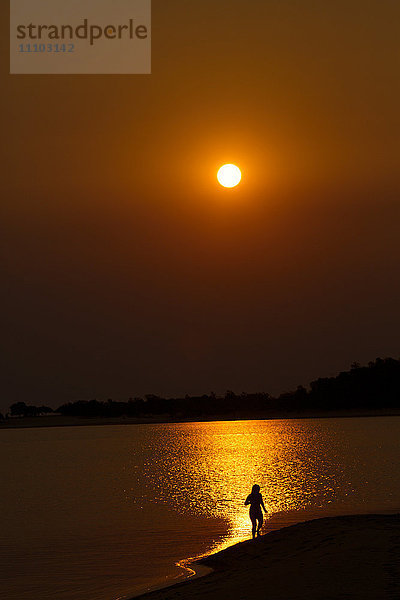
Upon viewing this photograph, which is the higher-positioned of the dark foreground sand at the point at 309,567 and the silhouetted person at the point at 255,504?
the silhouetted person at the point at 255,504

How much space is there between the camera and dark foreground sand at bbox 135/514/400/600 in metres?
21.5

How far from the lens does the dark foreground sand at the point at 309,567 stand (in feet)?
70.6

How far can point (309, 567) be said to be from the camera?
83.0 feet

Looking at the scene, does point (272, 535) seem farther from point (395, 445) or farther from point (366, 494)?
point (395, 445)

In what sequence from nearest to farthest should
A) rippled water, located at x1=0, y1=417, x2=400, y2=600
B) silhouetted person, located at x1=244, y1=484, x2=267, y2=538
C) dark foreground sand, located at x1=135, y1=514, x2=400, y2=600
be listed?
dark foreground sand, located at x1=135, y1=514, x2=400, y2=600, rippled water, located at x1=0, y1=417, x2=400, y2=600, silhouetted person, located at x1=244, y1=484, x2=267, y2=538

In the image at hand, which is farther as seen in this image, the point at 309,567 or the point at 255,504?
the point at 255,504

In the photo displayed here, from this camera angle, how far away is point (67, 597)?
87.5 feet

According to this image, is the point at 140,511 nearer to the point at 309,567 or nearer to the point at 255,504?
the point at 255,504

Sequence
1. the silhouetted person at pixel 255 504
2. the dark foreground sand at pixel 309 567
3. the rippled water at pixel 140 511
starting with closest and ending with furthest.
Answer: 1. the dark foreground sand at pixel 309 567
2. the rippled water at pixel 140 511
3. the silhouetted person at pixel 255 504

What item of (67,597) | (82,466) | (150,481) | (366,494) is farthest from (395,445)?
(67,597)

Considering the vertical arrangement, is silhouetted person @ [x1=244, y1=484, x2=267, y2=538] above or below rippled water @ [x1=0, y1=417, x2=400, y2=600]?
above

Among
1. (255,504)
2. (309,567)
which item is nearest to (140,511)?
(255,504)

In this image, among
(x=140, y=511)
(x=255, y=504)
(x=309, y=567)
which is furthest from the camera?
(x=140, y=511)

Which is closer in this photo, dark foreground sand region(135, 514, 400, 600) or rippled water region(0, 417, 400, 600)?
dark foreground sand region(135, 514, 400, 600)
